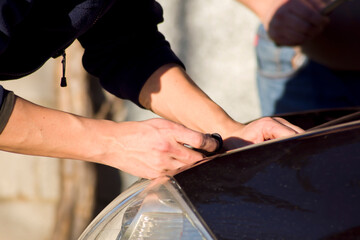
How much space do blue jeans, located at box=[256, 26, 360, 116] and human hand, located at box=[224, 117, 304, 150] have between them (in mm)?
1260

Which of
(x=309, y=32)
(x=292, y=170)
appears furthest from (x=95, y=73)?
(x=292, y=170)

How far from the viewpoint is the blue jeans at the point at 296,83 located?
302 centimetres

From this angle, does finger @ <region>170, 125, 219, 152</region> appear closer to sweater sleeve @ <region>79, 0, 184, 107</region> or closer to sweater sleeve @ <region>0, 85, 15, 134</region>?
sweater sleeve @ <region>0, 85, 15, 134</region>

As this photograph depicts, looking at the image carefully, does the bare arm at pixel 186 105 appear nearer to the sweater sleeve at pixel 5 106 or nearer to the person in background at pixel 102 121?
the person in background at pixel 102 121

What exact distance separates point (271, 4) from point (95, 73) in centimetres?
96

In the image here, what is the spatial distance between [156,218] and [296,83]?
76.4 inches

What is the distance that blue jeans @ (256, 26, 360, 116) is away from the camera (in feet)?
9.91

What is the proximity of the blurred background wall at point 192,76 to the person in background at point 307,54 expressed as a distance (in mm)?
766

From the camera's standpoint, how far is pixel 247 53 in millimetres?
4062

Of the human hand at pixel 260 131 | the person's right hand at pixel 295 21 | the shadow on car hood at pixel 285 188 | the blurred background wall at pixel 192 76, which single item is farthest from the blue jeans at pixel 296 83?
the shadow on car hood at pixel 285 188

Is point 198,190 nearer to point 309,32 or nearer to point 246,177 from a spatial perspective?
point 246,177

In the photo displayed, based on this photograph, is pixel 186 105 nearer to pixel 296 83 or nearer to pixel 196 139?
pixel 196 139

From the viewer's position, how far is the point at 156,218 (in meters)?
1.34

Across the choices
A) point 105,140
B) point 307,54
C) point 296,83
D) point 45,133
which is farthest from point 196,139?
point 296,83
